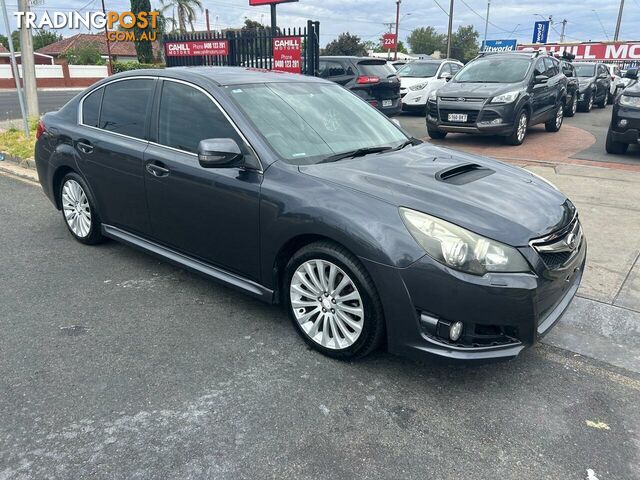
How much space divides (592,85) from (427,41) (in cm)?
8948

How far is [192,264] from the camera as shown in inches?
154

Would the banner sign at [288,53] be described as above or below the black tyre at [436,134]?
above

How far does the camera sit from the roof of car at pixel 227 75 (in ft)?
12.7

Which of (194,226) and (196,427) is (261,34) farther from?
(196,427)

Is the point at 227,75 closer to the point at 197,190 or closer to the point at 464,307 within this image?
the point at 197,190

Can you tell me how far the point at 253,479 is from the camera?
2328 millimetres

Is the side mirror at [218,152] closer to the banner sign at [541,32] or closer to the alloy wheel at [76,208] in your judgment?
the alloy wheel at [76,208]

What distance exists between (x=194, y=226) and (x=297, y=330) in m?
1.06

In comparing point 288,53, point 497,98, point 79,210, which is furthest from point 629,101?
point 79,210

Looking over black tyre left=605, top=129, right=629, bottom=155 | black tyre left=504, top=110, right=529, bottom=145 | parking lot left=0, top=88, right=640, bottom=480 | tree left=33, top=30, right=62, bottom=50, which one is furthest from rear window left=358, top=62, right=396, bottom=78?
tree left=33, top=30, right=62, bottom=50

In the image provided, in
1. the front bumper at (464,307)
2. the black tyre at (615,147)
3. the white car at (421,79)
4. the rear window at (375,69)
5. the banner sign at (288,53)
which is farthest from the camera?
the white car at (421,79)

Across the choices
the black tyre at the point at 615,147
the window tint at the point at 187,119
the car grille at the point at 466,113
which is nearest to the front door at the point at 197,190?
the window tint at the point at 187,119

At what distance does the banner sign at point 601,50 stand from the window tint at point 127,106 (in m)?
34.0

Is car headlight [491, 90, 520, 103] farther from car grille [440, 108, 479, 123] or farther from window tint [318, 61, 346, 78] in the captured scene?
window tint [318, 61, 346, 78]
